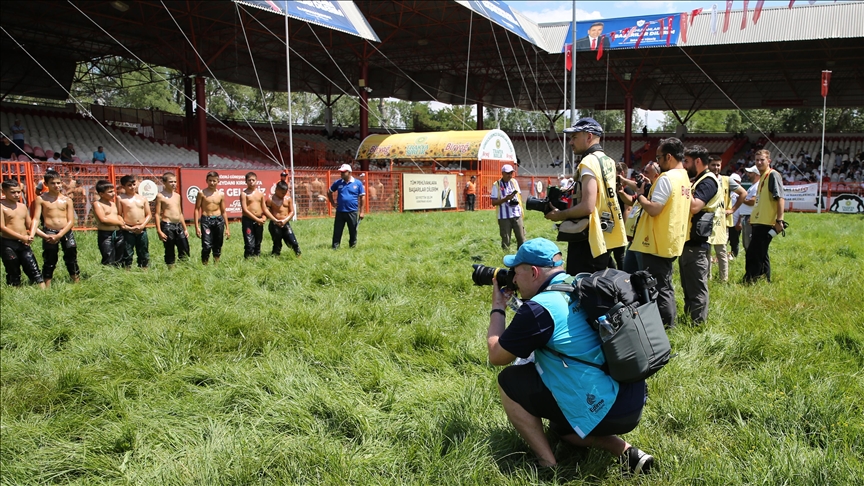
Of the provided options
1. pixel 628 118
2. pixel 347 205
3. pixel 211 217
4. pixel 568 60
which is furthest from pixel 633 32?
pixel 211 217

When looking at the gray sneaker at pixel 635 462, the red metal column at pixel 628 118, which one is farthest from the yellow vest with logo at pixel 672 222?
the red metal column at pixel 628 118

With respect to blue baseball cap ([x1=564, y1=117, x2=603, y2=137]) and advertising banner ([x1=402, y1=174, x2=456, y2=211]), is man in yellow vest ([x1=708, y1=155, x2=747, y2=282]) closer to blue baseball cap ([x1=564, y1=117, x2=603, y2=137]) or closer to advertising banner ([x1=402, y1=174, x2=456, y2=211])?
blue baseball cap ([x1=564, y1=117, x2=603, y2=137])

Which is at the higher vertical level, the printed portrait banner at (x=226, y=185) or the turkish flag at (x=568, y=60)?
the turkish flag at (x=568, y=60)

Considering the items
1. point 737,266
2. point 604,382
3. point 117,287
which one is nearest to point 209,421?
point 604,382

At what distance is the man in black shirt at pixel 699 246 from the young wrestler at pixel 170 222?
6922 millimetres

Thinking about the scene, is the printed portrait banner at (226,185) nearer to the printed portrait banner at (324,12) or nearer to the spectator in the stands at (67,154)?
the printed portrait banner at (324,12)

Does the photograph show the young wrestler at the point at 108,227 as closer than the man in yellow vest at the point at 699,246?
No

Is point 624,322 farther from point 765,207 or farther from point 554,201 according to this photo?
point 765,207

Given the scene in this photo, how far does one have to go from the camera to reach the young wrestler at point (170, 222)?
8.47 meters

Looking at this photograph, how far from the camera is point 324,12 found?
2036cm

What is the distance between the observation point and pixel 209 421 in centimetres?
333

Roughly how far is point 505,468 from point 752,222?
5.59m

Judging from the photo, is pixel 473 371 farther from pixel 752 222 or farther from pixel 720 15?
pixel 720 15

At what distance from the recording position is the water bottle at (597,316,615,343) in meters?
2.44
